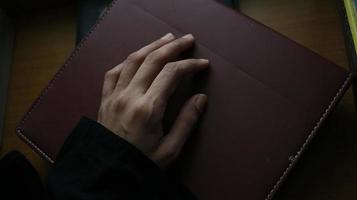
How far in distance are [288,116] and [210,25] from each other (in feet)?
0.56

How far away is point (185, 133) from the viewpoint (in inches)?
18.8

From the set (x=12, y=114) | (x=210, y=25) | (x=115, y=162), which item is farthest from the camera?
(x=12, y=114)

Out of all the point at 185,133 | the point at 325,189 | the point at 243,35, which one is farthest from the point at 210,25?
the point at 325,189

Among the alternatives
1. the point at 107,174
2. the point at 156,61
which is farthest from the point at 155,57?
the point at 107,174

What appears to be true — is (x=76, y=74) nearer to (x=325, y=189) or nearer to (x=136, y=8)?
(x=136, y=8)

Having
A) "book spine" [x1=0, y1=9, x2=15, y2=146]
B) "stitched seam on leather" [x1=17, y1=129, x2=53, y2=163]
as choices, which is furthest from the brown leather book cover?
"book spine" [x1=0, y1=9, x2=15, y2=146]

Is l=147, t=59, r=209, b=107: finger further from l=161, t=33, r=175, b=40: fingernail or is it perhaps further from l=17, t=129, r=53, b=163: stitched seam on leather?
l=17, t=129, r=53, b=163: stitched seam on leather

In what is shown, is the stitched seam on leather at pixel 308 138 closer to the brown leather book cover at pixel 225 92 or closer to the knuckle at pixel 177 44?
the brown leather book cover at pixel 225 92

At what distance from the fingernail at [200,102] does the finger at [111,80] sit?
0.38 ft

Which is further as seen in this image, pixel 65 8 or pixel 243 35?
pixel 65 8

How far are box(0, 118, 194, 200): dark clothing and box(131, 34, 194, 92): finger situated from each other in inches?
3.1

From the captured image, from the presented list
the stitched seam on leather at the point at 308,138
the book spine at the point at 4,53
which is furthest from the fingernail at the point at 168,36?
the book spine at the point at 4,53

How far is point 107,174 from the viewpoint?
0.42m

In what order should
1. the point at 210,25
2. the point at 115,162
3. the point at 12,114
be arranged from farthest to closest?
the point at 12,114 < the point at 210,25 < the point at 115,162
